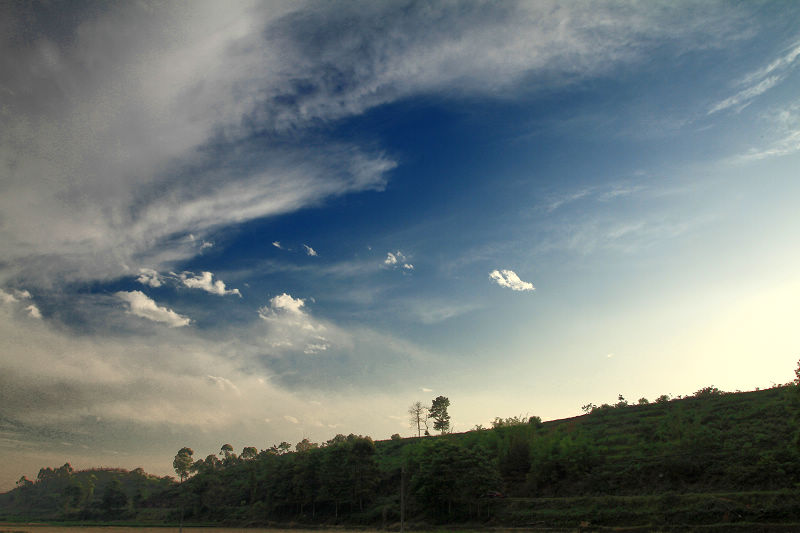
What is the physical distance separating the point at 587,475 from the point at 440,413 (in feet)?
248

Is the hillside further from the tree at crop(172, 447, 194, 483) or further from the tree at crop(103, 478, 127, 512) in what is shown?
the tree at crop(172, 447, 194, 483)

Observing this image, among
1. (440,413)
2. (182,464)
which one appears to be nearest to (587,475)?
(440,413)


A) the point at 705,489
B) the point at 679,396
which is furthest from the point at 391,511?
the point at 679,396

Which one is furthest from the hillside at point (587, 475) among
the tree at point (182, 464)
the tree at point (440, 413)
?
the tree at point (182, 464)

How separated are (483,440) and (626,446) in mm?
23346

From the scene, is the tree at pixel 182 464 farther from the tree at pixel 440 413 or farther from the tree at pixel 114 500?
the tree at pixel 440 413

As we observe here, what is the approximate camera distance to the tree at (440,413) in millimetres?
127438

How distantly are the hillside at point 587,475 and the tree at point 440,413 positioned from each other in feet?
106

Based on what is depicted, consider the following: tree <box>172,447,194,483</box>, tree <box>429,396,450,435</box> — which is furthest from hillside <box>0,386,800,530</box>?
tree <box>172,447,194,483</box>

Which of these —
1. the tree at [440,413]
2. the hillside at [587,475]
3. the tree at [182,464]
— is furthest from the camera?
the tree at [182,464]

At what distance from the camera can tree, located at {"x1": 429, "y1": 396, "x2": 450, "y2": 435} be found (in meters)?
127

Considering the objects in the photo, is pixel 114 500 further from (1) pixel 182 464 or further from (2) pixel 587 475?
(2) pixel 587 475

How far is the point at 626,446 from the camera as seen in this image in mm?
64938

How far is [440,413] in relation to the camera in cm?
12950
